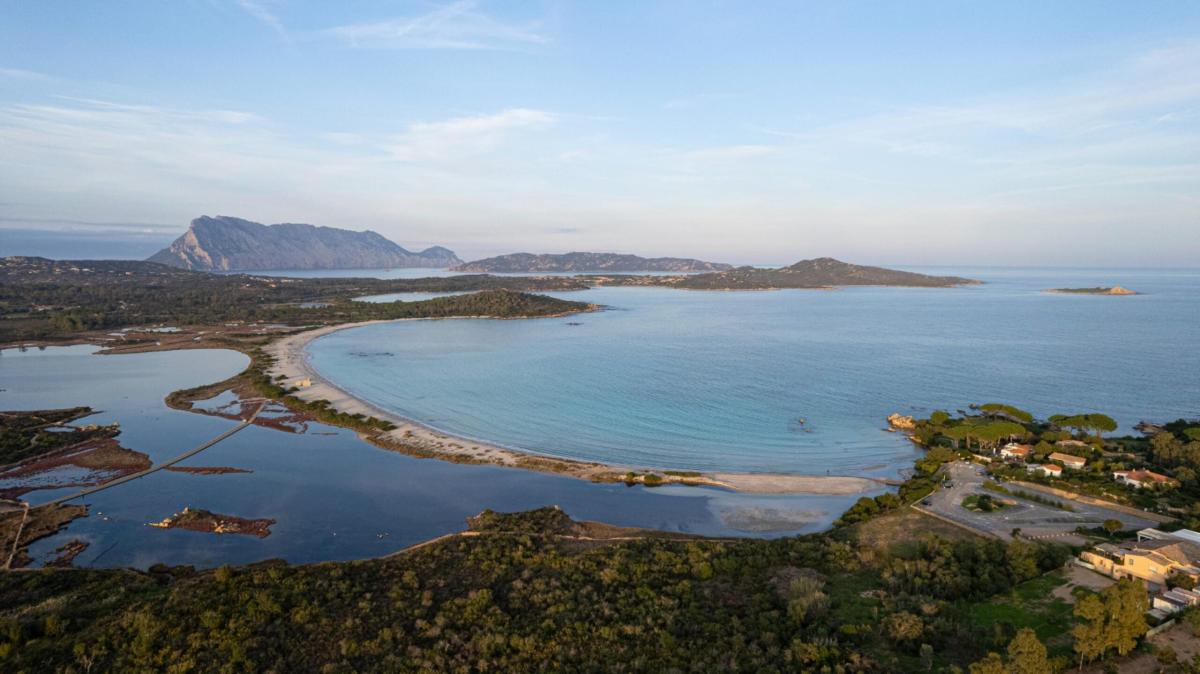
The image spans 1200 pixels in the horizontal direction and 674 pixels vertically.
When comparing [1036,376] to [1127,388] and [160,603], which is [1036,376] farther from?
[160,603]

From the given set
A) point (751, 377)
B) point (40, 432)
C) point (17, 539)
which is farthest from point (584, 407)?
point (40, 432)

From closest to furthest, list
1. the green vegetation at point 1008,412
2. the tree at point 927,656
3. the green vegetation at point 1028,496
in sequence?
the tree at point 927,656 < the green vegetation at point 1028,496 < the green vegetation at point 1008,412

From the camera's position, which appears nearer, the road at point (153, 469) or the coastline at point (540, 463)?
the road at point (153, 469)

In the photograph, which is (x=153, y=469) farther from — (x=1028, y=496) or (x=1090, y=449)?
(x=1090, y=449)

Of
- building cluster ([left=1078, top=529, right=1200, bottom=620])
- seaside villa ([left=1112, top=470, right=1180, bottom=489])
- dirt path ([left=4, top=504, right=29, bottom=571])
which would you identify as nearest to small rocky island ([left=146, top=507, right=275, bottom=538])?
dirt path ([left=4, top=504, right=29, bottom=571])

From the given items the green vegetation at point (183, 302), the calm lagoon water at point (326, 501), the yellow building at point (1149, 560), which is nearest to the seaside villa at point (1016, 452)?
the calm lagoon water at point (326, 501)

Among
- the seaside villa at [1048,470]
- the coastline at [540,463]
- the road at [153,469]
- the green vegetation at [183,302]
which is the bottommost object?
the road at [153,469]

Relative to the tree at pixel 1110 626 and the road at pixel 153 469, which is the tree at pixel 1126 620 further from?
the road at pixel 153 469
